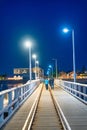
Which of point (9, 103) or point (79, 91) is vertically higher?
point (79, 91)

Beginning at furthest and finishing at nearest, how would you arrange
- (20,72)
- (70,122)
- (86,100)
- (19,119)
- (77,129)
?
(20,72)
(86,100)
(19,119)
(70,122)
(77,129)

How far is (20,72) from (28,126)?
17036 cm

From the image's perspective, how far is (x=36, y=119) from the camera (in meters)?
16.1

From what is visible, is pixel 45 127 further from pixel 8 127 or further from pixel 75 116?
pixel 75 116

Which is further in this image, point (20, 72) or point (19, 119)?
point (20, 72)

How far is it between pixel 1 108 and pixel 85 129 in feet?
10.8

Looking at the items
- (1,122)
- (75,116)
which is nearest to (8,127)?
(1,122)

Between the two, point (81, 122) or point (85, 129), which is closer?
point (85, 129)

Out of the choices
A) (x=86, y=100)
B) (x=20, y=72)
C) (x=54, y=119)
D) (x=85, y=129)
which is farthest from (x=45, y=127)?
(x=20, y=72)

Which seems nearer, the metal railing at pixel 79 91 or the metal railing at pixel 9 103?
the metal railing at pixel 9 103

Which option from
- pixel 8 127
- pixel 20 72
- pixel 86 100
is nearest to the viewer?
pixel 8 127

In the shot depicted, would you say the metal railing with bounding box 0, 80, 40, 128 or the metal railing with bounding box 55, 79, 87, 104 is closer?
the metal railing with bounding box 0, 80, 40, 128

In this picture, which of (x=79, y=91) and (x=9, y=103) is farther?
(x=79, y=91)

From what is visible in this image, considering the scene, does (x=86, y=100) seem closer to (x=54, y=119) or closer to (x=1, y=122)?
(x=54, y=119)
